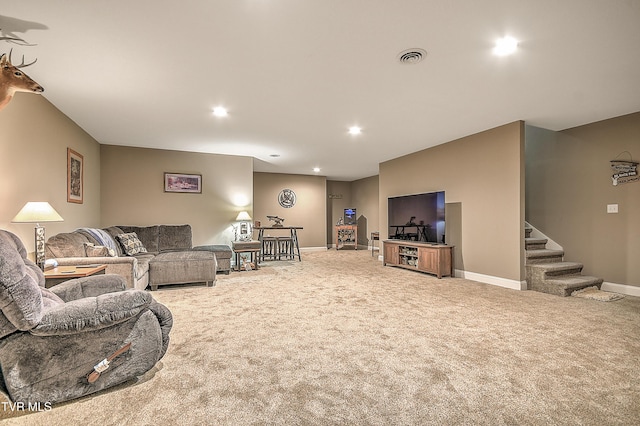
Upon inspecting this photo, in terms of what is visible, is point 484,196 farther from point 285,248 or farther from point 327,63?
point 285,248

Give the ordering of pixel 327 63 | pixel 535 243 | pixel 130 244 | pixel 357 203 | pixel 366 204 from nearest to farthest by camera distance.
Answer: pixel 327 63 < pixel 130 244 < pixel 535 243 < pixel 366 204 < pixel 357 203

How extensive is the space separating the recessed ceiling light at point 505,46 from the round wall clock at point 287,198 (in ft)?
24.9

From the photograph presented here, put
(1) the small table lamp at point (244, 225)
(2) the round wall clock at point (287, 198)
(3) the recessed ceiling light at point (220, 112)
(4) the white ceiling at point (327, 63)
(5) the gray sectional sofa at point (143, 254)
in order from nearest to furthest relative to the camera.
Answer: (4) the white ceiling at point (327, 63) < (5) the gray sectional sofa at point (143, 254) < (3) the recessed ceiling light at point (220, 112) < (1) the small table lamp at point (244, 225) < (2) the round wall clock at point (287, 198)

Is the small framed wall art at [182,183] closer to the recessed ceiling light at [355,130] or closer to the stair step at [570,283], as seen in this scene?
the recessed ceiling light at [355,130]

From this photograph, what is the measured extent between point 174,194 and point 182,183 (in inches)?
10.9

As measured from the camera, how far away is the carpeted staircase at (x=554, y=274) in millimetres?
4057

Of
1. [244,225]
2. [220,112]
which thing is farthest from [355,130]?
[244,225]

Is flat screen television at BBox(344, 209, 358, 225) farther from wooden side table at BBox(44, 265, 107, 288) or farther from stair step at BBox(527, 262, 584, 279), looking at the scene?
wooden side table at BBox(44, 265, 107, 288)

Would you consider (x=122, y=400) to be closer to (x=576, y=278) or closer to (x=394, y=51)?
(x=394, y=51)

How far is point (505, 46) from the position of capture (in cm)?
252

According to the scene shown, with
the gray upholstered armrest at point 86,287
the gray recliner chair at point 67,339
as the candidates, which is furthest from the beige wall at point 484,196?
the gray upholstered armrest at point 86,287

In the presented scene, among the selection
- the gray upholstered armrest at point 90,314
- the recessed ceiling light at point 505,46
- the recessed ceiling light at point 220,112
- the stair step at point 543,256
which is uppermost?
the recessed ceiling light at point 220,112

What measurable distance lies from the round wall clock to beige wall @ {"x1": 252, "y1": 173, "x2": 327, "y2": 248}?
3.7 inches

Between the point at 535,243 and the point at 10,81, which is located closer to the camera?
the point at 10,81
